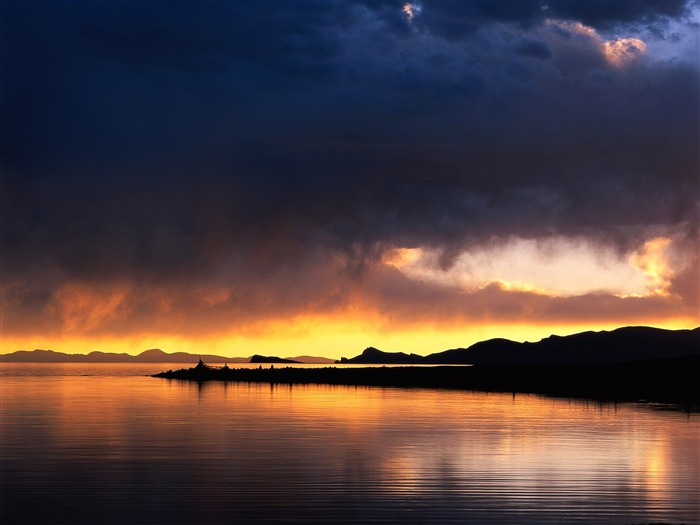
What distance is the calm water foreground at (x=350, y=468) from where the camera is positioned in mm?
31469

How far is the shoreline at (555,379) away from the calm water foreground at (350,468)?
37.3 meters

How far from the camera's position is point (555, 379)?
15662cm

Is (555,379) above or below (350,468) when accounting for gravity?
above

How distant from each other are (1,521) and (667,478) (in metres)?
27.7

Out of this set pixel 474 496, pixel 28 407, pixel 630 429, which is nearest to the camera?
pixel 474 496

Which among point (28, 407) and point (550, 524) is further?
point (28, 407)

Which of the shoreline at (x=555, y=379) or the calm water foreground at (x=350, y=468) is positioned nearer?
the calm water foreground at (x=350, y=468)

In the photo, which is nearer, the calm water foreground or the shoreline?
the calm water foreground

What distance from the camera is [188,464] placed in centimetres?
4456

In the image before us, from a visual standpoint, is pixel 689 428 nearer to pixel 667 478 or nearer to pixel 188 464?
pixel 667 478

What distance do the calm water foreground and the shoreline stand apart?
37.3 meters

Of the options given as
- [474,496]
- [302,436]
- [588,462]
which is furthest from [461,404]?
[474,496]

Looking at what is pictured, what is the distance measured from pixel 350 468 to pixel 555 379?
393 feet

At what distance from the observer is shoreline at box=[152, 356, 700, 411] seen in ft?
389
